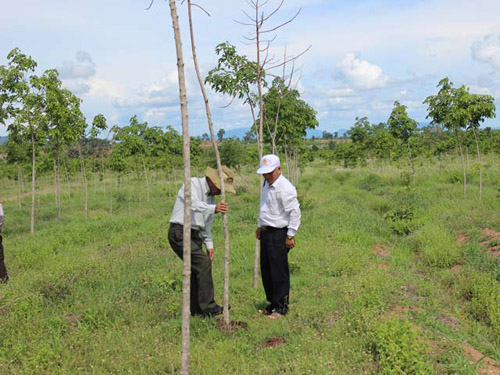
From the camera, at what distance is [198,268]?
465 cm

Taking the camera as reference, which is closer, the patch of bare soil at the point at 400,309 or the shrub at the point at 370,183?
the patch of bare soil at the point at 400,309

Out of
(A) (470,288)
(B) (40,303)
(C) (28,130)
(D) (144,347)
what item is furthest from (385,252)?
(C) (28,130)

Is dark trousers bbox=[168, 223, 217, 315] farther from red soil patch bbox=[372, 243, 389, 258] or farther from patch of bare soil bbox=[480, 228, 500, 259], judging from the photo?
patch of bare soil bbox=[480, 228, 500, 259]

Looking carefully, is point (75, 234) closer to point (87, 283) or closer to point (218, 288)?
point (87, 283)

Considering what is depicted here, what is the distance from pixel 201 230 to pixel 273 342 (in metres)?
1.49

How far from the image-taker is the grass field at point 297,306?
146 inches

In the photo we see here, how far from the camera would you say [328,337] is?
4219 millimetres

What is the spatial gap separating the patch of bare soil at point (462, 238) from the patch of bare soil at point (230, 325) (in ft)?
17.9

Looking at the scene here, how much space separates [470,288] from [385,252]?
2.58 metres

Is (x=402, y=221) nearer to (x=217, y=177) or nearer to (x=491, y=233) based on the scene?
(x=491, y=233)

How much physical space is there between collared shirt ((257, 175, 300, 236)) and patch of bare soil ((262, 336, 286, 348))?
118 centimetres

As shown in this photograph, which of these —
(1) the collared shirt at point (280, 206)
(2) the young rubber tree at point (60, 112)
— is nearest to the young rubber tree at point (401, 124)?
(2) the young rubber tree at point (60, 112)

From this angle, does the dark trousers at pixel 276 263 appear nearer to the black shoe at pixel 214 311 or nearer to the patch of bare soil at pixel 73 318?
the black shoe at pixel 214 311

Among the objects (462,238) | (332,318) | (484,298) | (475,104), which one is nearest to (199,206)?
(332,318)
